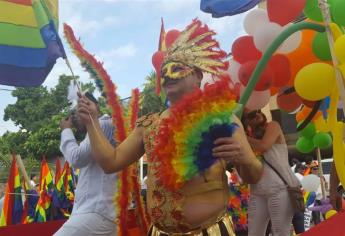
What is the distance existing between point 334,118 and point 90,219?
4.79ft

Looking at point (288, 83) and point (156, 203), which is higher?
point (288, 83)

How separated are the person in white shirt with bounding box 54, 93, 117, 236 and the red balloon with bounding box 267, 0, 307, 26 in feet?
3.78

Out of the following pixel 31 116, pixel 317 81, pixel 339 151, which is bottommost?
pixel 339 151

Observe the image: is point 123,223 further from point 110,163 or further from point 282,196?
point 282,196

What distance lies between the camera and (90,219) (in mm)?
2482

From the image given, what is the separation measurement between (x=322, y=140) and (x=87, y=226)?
198 centimetres

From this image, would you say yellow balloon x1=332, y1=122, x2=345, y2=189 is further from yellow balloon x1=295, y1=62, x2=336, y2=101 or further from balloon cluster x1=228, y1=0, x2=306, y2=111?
balloon cluster x1=228, y1=0, x2=306, y2=111

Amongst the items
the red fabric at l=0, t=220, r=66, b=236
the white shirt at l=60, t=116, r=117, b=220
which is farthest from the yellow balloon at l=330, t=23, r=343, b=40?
the red fabric at l=0, t=220, r=66, b=236

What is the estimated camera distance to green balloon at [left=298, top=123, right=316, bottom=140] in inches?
140

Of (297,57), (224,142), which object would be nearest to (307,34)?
(297,57)

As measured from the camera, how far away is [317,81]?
2502 millimetres

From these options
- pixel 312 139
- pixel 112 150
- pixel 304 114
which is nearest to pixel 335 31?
pixel 304 114

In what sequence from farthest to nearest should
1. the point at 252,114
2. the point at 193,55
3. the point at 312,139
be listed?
the point at 312,139
the point at 252,114
the point at 193,55

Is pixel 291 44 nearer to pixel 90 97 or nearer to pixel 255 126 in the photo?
pixel 255 126
